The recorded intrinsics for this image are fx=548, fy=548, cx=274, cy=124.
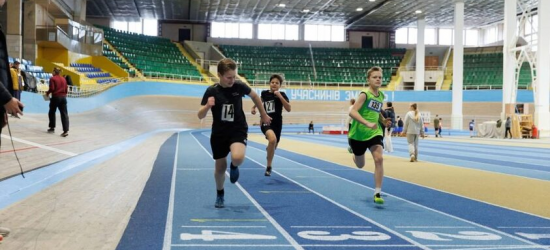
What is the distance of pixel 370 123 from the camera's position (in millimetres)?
7133

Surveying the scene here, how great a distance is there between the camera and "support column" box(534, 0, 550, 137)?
1260 inches

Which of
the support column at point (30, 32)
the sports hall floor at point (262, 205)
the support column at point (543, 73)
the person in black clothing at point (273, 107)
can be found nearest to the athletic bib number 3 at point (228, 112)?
the sports hall floor at point (262, 205)

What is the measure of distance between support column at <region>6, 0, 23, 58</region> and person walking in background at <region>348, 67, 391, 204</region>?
92.8 ft

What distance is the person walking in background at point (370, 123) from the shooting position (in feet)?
23.7

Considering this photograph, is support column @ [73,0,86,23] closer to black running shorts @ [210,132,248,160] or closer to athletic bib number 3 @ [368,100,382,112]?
athletic bib number 3 @ [368,100,382,112]

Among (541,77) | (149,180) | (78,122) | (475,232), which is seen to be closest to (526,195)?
(475,232)

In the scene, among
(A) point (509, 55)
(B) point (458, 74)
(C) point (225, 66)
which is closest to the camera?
(C) point (225, 66)

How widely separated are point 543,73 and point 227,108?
99.9 feet

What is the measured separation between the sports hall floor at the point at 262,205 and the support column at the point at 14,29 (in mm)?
20118

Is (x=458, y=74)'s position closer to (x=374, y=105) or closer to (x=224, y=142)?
(x=374, y=105)

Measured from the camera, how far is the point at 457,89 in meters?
43.7

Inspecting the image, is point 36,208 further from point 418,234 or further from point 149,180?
point 418,234

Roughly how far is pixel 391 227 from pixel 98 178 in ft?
18.4

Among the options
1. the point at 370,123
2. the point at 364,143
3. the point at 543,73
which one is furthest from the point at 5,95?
the point at 543,73
